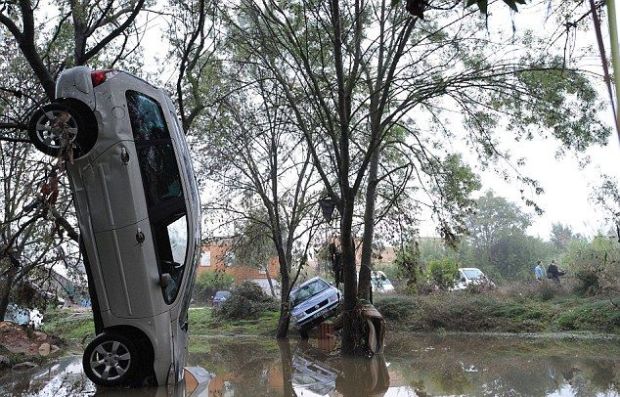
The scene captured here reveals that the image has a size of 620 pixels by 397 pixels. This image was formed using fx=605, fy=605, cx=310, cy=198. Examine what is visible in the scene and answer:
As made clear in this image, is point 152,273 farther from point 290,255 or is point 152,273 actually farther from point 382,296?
point 382,296

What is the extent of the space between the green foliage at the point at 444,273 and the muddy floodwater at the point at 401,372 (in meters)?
7.67

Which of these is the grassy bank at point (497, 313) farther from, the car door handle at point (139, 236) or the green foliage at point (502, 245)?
the car door handle at point (139, 236)

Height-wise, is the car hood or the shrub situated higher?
the car hood

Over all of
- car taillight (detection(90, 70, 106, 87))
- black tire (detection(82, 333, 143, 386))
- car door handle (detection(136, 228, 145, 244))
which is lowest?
black tire (detection(82, 333, 143, 386))

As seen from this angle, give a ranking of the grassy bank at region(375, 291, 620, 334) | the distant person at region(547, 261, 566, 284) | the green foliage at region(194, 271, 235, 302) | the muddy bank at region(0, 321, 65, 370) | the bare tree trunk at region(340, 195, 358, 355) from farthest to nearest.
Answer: the green foliage at region(194, 271, 235, 302) → the distant person at region(547, 261, 566, 284) → the grassy bank at region(375, 291, 620, 334) → the bare tree trunk at region(340, 195, 358, 355) → the muddy bank at region(0, 321, 65, 370)

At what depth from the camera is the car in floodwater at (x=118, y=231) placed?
23.5 ft

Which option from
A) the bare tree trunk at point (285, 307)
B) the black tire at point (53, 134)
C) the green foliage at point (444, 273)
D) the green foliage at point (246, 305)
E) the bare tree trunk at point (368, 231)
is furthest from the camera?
the green foliage at point (246, 305)

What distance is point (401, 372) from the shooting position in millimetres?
10320

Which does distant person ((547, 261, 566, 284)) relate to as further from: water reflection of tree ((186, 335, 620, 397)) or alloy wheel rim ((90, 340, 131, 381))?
alloy wheel rim ((90, 340, 131, 381))

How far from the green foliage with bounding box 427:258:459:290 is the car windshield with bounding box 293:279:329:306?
17.9 ft

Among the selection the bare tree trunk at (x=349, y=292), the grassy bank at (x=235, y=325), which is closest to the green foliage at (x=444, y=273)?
the grassy bank at (x=235, y=325)

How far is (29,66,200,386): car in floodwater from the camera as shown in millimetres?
7164

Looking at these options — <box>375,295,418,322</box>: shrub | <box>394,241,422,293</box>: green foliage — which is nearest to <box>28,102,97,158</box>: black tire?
<box>394,241,422,293</box>: green foliage

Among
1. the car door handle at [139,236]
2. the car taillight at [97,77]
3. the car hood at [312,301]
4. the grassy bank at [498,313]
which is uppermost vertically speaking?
the car taillight at [97,77]
